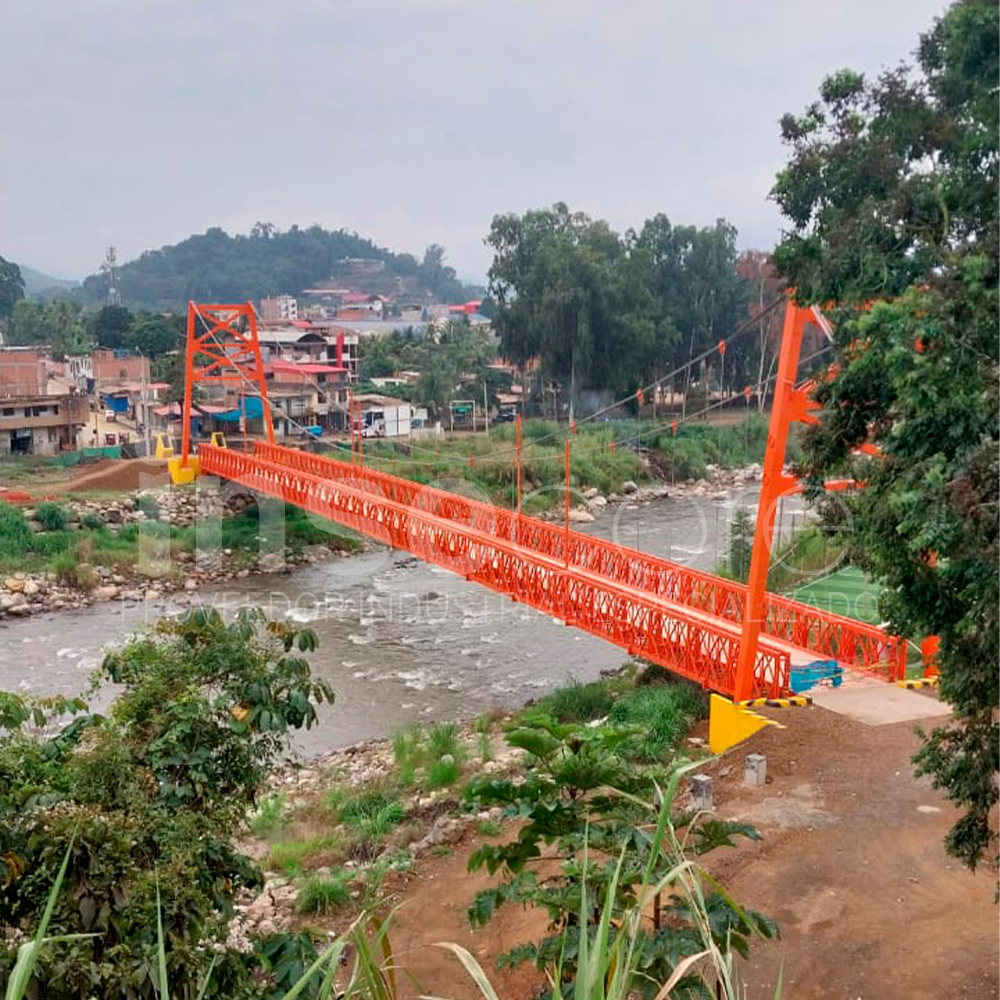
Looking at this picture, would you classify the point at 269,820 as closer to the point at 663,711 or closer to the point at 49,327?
the point at 663,711

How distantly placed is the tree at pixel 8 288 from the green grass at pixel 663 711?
139 ft

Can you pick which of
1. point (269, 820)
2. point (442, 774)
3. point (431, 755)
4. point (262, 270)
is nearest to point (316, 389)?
point (431, 755)

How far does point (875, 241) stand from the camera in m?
4.17

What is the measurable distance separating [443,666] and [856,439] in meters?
8.35

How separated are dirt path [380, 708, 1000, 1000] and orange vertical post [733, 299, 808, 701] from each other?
1.99ft

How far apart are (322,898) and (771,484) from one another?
3643 millimetres

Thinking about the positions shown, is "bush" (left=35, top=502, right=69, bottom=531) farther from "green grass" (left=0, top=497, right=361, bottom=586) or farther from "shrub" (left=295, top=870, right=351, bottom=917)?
"shrub" (left=295, top=870, right=351, bottom=917)

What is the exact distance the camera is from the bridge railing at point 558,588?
757cm

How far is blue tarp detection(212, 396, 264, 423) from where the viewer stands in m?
25.1

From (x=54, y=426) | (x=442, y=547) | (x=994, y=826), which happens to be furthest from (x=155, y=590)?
(x=994, y=826)

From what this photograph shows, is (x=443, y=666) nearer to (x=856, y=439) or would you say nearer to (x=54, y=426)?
(x=856, y=439)

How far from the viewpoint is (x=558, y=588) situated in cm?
920

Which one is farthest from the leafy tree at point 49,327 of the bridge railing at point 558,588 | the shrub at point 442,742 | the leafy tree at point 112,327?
the shrub at point 442,742

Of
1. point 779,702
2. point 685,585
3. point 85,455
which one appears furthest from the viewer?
point 85,455
